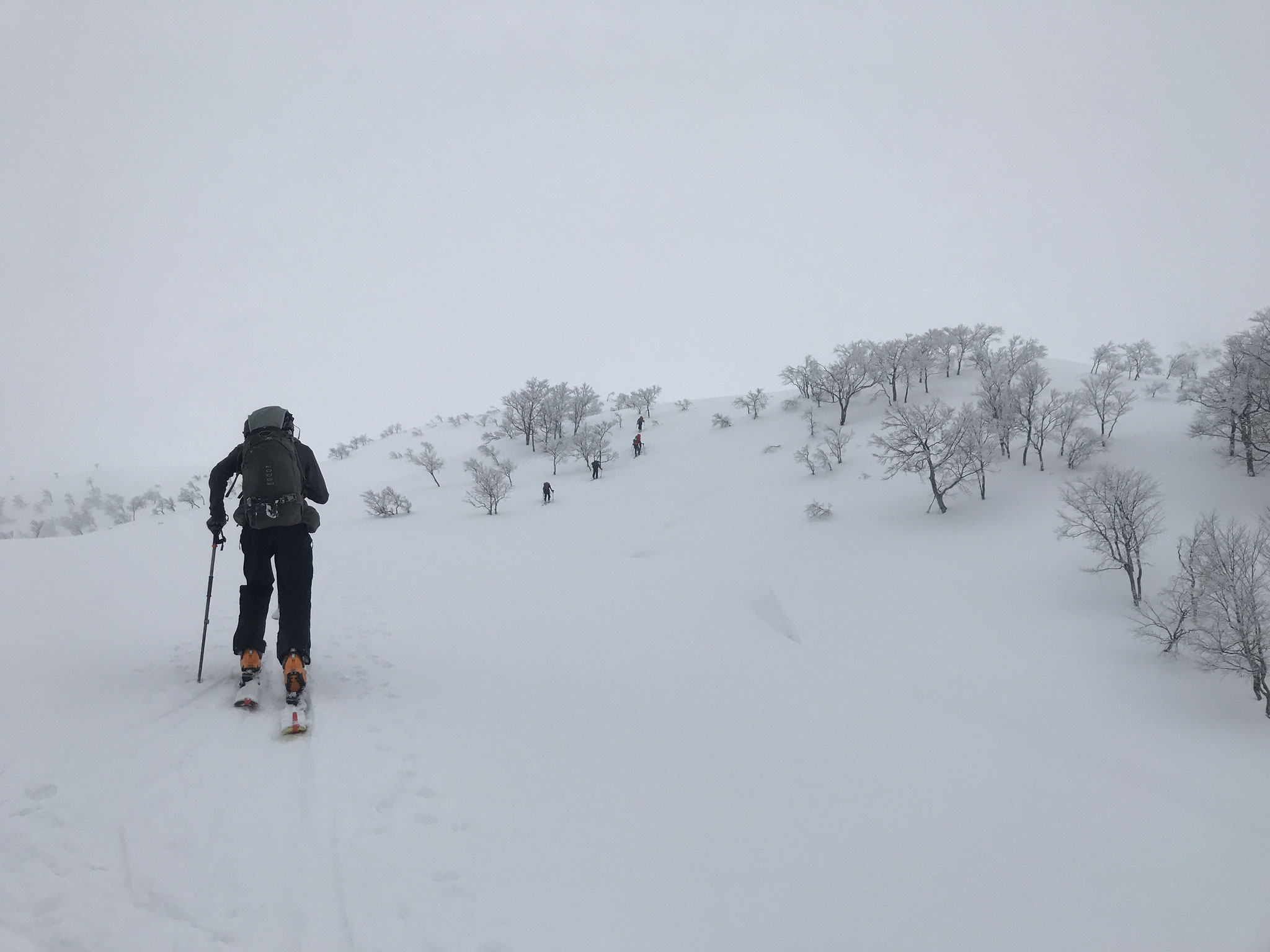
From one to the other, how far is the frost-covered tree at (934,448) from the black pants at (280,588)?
741 inches

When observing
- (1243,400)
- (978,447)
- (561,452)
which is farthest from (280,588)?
(561,452)

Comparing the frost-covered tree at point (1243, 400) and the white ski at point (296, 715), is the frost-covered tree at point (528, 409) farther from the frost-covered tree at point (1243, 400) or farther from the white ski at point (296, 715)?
the white ski at point (296, 715)

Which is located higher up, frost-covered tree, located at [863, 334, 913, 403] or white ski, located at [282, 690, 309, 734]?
frost-covered tree, located at [863, 334, 913, 403]

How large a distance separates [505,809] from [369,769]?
1.13 meters

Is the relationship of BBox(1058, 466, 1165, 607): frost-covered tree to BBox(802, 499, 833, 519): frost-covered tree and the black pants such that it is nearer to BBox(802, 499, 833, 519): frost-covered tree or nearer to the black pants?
BBox(802, 499, 833, 519): frost-covered tree

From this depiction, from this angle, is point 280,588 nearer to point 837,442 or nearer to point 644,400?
point 837,442

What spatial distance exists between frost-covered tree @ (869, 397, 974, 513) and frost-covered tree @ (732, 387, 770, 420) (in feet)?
53.5

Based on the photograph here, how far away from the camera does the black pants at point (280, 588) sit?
545 cm

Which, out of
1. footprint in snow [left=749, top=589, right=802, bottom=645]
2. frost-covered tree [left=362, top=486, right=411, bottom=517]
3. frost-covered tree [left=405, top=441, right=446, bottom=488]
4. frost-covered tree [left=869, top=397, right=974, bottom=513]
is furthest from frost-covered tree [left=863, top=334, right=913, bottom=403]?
frost-covered tree [left=405, top=441, right=446, bottom=488]

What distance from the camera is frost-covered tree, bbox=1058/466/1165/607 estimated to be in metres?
12.9

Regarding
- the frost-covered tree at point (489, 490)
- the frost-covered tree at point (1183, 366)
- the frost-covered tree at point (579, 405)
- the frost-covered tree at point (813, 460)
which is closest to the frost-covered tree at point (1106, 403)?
the frost-covered tree at point (1183, 366)

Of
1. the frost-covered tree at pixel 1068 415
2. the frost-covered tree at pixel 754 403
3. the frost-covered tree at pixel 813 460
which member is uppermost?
the frost-covered tree at pixel 754 403

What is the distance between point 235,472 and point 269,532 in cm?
77

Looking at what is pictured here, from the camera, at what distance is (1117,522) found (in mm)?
13188
